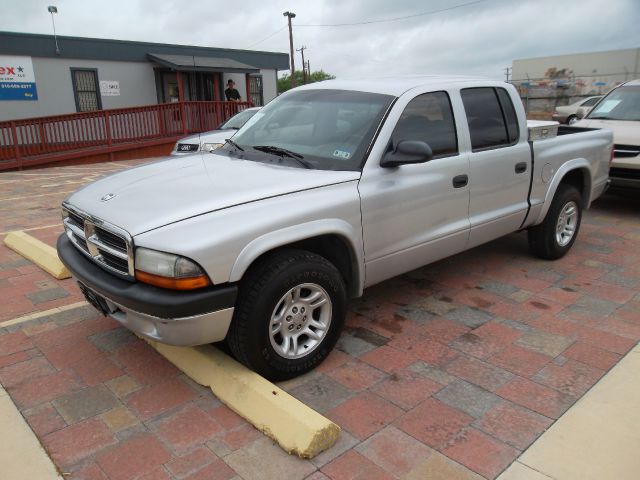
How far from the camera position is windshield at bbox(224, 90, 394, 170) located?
3.52m

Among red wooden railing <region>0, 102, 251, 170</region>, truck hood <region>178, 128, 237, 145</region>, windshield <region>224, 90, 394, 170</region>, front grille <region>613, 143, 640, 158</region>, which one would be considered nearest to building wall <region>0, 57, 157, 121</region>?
red wooden railing <region>0, 102, 251, 170</region>

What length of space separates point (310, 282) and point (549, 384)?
1.57 meters

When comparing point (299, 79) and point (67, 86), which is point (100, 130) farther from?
point (299, 79)

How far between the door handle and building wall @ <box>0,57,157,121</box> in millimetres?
16764

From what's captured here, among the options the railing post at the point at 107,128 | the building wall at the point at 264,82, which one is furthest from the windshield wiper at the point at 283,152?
the building wall at the point at 264,82

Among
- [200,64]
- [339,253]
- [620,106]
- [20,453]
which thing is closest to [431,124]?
[339,253]

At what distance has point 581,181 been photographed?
18.4ft

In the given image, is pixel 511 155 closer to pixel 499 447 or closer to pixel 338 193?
pixel 338 193

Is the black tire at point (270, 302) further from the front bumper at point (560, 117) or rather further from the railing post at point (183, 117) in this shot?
the front bumper at point (560, 117)

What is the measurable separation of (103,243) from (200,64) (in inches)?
714

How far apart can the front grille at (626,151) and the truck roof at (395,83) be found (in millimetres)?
3710

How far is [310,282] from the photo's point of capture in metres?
3.08

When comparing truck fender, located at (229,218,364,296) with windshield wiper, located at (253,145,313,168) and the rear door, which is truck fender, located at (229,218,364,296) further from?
the rear door

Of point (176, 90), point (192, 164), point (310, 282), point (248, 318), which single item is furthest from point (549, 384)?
point (176, 90)
